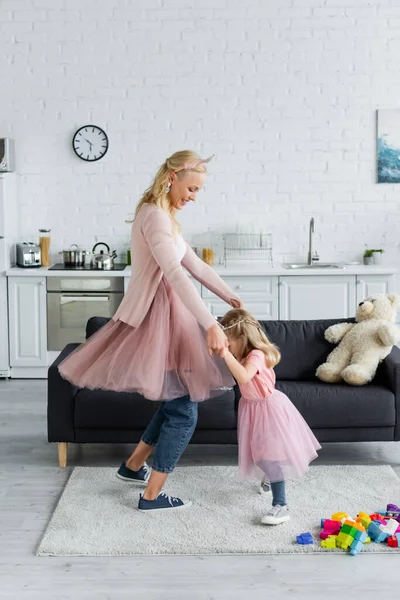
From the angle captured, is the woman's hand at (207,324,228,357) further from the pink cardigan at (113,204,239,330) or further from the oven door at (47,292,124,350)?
the oven door at (47,292,124,350)

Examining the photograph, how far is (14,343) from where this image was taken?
6.57m

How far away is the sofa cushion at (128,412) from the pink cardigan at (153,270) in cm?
68

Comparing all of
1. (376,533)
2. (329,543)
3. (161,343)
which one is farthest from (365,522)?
(161,343)

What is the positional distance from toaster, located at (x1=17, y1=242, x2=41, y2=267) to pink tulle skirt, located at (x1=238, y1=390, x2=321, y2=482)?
10.5 feet

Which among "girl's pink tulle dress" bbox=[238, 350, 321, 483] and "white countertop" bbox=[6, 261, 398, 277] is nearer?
"girl's pink tulle dress" bbox=[238, 350, 321, 483]

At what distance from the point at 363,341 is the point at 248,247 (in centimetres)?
234

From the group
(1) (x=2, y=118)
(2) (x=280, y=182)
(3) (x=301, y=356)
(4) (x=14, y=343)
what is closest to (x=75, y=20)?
(1) (x=2, y=118)

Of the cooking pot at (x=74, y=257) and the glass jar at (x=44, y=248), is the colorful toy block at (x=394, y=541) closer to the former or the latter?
the cooking pot at (x=74, y=257)

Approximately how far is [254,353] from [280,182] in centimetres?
337

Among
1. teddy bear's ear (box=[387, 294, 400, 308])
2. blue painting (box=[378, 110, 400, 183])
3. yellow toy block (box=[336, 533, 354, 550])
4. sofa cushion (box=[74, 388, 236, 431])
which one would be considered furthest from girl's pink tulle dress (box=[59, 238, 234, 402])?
blue painting (box=[378, 110, 400, 183])

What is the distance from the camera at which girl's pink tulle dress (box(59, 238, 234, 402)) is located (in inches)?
144

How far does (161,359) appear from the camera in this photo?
3668 mm

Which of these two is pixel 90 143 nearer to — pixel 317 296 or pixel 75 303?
pixel 75 303

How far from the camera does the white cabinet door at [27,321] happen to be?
6.51 metres
